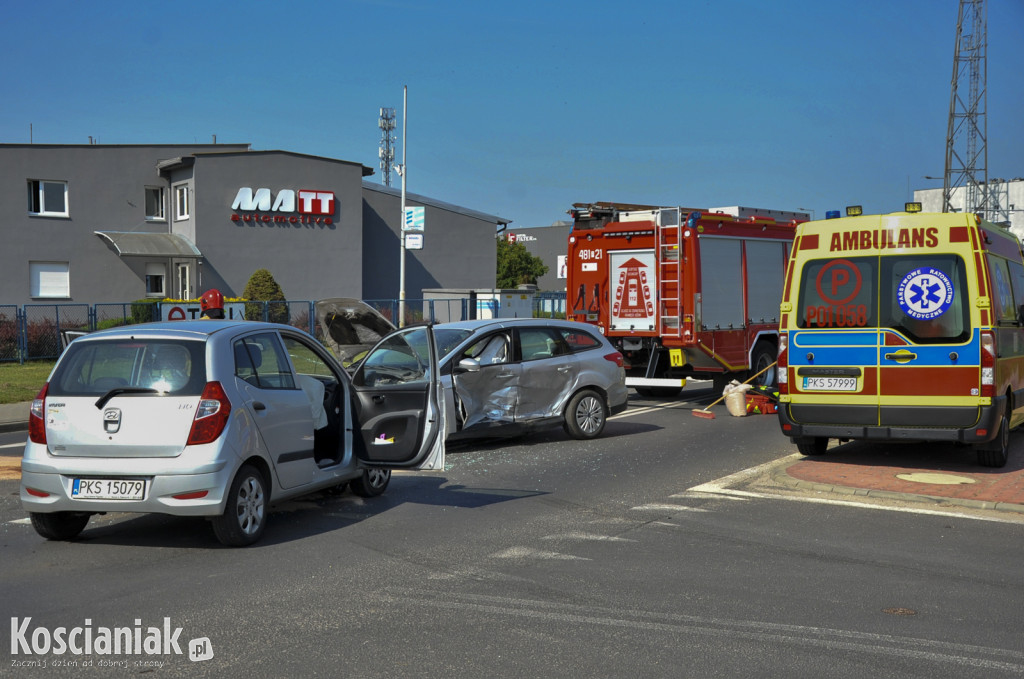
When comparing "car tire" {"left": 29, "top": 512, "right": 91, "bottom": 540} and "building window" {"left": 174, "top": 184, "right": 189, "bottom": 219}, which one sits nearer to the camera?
"car tire" {"left": 29, "top": 512, "right": 91, "bottom": 540}

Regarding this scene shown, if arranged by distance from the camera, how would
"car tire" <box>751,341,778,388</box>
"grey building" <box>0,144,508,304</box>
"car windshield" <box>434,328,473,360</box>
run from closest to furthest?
"car windshield" <box>434,328,473,360</box>, "car tire" <box>751,341,778,388</box>, "grey building" <box>0,144,508,304</box>

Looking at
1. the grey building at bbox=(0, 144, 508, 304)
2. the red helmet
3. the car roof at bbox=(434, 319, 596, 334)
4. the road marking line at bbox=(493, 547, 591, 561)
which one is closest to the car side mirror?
the car roof at bbox=(434, 319, 596, 334)

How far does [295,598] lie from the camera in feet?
19.1

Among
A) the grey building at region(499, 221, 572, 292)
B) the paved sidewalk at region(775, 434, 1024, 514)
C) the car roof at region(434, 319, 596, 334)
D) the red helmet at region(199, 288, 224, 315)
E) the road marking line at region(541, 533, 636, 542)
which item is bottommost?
the road marking line at region(541, 533, 636, 542)

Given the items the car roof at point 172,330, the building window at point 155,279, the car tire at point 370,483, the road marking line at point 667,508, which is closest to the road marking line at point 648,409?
the road marking line at point 667,508

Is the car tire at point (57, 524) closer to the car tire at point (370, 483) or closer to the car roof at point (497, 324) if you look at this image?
the car tire at point (370, 483)

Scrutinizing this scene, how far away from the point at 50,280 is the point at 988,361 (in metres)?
34.2

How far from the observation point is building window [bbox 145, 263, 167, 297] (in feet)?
125

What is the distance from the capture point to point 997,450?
405 inches

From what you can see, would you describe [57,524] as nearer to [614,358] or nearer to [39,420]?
[39,420]

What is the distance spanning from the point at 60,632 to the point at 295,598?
1248 millimetres

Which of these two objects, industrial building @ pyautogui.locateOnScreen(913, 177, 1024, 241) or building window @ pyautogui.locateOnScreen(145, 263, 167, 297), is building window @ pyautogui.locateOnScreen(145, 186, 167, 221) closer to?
building window @ pyautogui.locateOnScreen(145, 263, 167, 297)

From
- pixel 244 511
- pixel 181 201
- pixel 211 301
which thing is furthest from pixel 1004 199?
pixel 244 511

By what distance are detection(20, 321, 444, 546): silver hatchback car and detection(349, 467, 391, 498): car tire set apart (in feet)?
3.83
